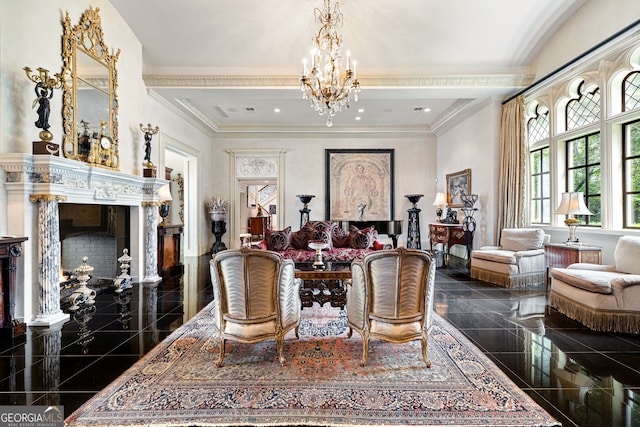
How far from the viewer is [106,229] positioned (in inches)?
204

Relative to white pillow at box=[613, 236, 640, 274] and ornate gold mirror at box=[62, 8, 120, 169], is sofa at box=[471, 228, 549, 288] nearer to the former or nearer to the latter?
white pillow at box=[613, 236, 640, 274]

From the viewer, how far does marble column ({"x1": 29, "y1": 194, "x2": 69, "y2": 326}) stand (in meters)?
3.36

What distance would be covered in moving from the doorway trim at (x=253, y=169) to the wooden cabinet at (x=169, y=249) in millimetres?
3018

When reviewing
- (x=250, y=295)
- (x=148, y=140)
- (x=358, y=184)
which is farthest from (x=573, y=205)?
(x=148, y=140)

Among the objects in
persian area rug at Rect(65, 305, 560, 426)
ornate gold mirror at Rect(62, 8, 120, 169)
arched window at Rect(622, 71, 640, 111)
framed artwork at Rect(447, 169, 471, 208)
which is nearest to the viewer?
persian area rug at Rect(65, 305, 560, 426)

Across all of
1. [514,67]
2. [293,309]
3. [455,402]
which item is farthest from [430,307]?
[514,67]

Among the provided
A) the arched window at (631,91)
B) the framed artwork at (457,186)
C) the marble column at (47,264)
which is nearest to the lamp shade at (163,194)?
the marble column at (47,264)

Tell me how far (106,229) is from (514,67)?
7.96m

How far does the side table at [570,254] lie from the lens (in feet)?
14.0

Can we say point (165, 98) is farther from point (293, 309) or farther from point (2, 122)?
point (293, 309)

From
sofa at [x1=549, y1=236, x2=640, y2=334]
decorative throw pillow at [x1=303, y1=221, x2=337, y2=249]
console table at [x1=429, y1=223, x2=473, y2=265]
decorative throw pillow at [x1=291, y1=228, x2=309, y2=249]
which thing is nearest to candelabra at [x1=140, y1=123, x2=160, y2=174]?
decorative throw pillow at [x1=291, y1=228, x2=309, y2=249]

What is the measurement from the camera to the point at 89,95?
4.30 metres

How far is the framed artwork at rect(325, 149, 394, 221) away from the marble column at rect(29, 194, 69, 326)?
6.81 metres

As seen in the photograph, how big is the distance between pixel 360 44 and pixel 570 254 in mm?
4677
